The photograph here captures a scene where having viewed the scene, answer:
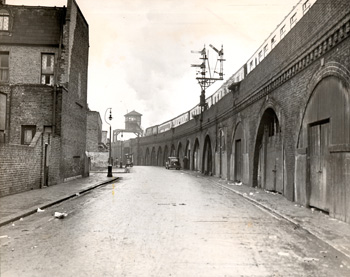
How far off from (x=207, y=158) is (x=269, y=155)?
18518 mm

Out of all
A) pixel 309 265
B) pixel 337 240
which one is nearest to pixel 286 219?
pixel 337 240

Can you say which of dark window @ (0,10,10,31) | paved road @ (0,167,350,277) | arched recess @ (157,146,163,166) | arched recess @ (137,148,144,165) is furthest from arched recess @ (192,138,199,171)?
arched recess @ (137,148,144,165)

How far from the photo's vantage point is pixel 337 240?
22.1 feet

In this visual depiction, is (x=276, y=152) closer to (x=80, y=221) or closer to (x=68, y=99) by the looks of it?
(x=80, y=221)

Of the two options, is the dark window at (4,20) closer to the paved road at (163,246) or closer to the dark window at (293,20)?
the paved road at (163,246)

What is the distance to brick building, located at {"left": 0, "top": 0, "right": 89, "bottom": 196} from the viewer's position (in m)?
18.6

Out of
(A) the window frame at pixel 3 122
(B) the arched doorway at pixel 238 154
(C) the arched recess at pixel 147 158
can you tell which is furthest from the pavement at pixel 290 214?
(C) the arched recess at pixel 147 158

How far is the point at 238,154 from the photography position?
75.3ft

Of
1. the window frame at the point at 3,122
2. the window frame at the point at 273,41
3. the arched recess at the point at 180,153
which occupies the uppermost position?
the window frame at the point at 273,41

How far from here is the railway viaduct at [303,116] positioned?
901cm

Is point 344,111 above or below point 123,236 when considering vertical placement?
above

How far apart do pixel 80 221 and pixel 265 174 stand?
1115 centimetres

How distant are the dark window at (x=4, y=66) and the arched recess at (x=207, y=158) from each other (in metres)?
18.7

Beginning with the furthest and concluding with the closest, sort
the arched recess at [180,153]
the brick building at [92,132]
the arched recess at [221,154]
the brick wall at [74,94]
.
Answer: the arched recess at [180,153] → the brick building at [92,132] → the arched recess at [221,154] → the brick wall at [74,94]
